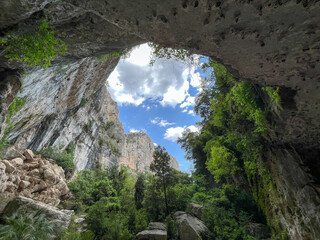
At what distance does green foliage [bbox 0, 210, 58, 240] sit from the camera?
5.30 m

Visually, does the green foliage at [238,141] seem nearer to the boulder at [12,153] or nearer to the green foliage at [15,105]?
the green foliage at [15,105]

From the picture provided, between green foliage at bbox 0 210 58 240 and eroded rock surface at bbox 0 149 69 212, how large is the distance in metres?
2.09

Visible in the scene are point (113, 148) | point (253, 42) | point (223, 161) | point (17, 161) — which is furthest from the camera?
point (113, 148)

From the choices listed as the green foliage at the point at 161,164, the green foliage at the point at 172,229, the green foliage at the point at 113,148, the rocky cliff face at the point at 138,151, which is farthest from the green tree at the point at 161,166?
the rocky cliff face at the point at 138,151

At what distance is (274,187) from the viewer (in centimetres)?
745

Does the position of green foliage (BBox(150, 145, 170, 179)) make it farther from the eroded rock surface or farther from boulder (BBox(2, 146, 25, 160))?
boulder (BBox(2, 146, 25, 160))

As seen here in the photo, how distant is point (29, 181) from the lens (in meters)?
10.9

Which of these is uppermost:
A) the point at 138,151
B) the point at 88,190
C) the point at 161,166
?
the point at 138,151

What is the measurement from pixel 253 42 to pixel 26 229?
925cm

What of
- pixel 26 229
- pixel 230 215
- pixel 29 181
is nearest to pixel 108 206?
pixel 29 181

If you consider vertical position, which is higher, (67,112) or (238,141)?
(67,112)

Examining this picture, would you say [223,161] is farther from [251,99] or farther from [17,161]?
[17,161]

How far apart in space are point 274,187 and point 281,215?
1.14 metres

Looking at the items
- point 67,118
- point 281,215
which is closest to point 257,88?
point 281,215
